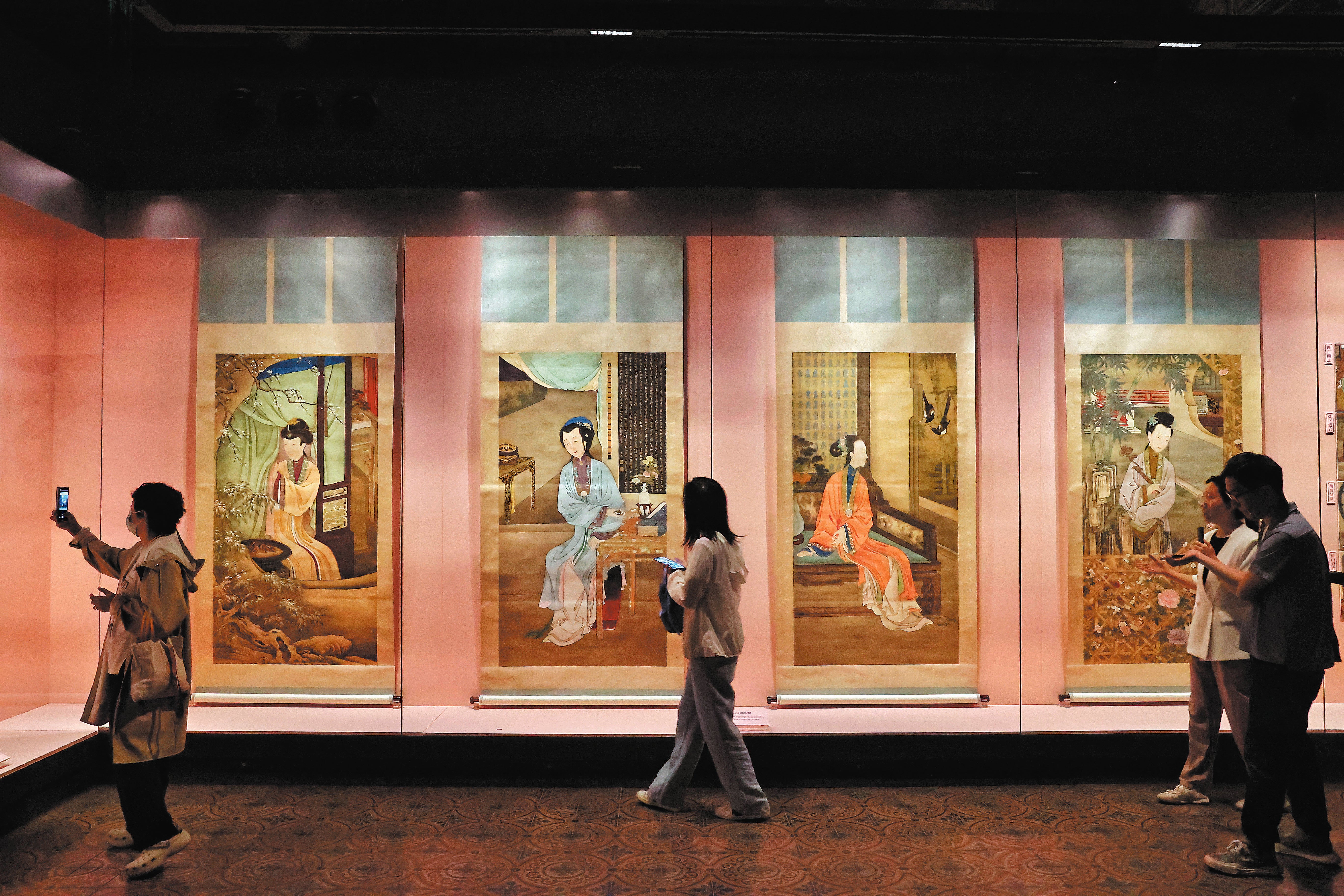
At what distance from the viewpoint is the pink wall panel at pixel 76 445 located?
518 cm

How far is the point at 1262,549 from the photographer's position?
3619 millimetres

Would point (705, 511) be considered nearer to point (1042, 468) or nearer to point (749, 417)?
point (749, 417)

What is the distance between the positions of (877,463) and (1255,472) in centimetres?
215

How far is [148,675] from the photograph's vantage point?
3605 millimetres

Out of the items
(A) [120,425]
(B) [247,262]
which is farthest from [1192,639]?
(A) [120,425]

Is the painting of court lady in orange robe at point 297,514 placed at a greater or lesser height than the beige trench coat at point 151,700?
greater

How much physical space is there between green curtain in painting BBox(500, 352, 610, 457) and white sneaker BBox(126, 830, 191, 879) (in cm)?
315

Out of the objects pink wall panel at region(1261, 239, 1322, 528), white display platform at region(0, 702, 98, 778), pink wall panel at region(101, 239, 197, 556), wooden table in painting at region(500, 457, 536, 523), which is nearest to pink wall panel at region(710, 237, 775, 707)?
wooden table in painting at region(500, 457, 536, 523)

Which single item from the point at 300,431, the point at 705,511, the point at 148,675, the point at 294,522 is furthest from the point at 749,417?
the point at 148,675

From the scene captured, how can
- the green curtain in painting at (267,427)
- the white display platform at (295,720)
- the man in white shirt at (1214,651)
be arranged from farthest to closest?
the green curtain in painting at (267,427), the white display platform at (295,720), the man in white shirt at (1214,651)

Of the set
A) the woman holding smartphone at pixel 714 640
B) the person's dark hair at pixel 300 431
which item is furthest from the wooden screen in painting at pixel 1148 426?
the person's dark hair at pixel 300 431

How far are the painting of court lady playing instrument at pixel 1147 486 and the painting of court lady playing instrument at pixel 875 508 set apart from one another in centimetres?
97

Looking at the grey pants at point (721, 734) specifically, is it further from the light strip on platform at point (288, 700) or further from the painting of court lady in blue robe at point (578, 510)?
the light strip on platform at point (288, 700)

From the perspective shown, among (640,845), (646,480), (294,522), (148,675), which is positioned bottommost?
(640,845)
